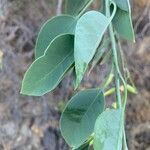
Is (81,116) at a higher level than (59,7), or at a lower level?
higher

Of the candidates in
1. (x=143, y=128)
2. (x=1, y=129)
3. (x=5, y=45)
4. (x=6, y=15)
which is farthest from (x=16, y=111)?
(x=143, y=128)

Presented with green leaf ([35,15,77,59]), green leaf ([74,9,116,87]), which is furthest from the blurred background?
green leaf ([74,9,116,87])

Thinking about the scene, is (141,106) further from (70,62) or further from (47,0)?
(70,62)

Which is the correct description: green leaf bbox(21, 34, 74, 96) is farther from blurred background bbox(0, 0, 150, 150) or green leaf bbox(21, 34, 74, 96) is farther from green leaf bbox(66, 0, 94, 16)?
blurred background bbox(0, 0, 150, 150)

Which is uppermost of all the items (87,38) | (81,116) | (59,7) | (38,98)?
(87,38)

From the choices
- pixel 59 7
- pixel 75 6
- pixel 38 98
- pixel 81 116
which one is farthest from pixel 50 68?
pixel 38 98

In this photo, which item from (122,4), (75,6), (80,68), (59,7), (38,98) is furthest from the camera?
(38,98)

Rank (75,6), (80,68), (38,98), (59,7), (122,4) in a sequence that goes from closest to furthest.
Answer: (80,68) → (122,4) → (75,6) → (59,7) → (38,98)

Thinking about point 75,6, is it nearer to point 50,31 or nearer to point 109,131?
point 50,31
